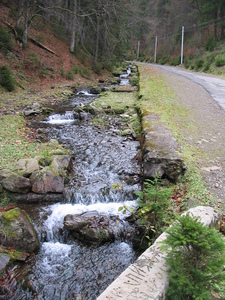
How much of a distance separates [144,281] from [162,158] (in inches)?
131

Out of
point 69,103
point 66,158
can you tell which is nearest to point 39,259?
point 66,158

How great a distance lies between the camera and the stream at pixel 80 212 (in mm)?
3834

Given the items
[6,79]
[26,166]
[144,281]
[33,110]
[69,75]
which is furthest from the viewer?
[69,75]

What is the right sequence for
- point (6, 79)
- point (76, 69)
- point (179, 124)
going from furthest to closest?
point (76, 69) → point (6, 79) → point (179, 124)

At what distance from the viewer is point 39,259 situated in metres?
4.30

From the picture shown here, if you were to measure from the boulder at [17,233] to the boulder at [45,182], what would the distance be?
1269mm

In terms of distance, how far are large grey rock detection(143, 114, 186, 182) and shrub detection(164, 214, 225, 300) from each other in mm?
2333

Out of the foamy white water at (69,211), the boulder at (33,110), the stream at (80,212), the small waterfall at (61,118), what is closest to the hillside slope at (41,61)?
the boulder at (33,110)

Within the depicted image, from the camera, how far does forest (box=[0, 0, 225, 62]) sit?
16.5 m

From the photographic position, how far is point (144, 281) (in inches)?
101

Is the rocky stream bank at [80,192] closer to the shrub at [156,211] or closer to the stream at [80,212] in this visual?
the stream at [80,212]

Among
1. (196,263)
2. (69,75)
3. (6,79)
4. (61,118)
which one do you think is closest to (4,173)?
(196,263)

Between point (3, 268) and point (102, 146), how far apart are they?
526 cm

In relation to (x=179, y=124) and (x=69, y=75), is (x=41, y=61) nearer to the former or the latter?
(x=69, y=75)
